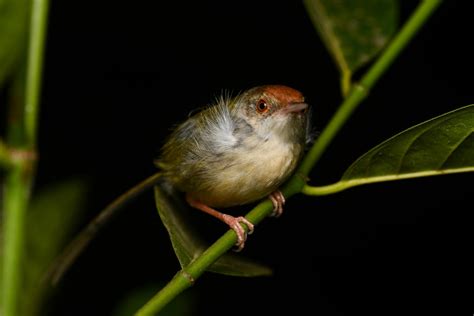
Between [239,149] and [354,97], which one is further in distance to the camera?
[239,149]

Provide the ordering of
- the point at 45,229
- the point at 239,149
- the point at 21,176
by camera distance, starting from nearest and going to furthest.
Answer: the point at 21,176
the point at 239,149
the point at 45,229

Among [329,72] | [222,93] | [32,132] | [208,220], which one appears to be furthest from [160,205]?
[329,72]

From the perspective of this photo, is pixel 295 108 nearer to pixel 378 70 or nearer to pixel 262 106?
pixel 262 106

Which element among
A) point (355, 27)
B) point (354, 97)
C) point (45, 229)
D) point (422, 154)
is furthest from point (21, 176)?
point (355, 27)

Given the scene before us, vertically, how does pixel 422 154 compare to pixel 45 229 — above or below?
below

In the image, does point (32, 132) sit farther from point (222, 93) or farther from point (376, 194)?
point (376, 194)
